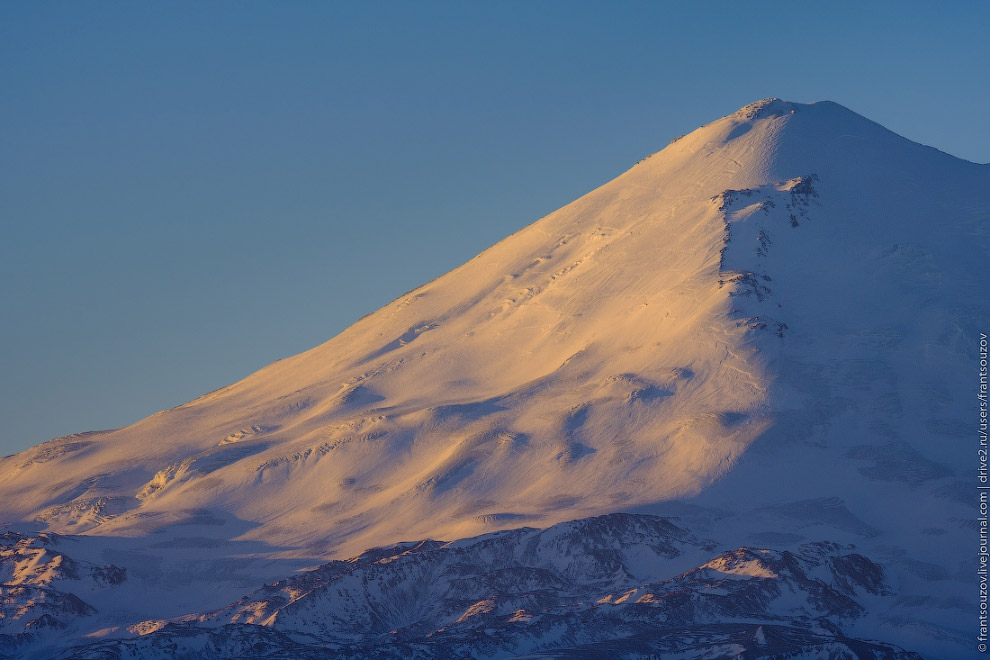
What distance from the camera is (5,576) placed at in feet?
555

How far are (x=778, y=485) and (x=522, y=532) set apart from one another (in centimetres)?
3812

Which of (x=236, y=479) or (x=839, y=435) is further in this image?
(x=236, y=479)

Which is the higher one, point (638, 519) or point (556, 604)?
point (638, 519)

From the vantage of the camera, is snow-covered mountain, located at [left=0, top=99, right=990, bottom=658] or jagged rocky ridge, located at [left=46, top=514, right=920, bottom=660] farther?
snow-covered mountain, located at [left=0, top=99, right=990, bottom=658]

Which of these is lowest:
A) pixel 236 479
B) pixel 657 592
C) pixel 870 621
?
pixel 870 621

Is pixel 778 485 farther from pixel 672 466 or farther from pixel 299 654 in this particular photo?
pixel 299 654

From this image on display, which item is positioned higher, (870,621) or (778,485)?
(778,485)

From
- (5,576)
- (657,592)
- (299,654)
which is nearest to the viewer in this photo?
(299,654)

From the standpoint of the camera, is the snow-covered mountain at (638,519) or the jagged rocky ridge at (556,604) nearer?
the jagged rocky ridge at (556,604)

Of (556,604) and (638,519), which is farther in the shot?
(638,519)

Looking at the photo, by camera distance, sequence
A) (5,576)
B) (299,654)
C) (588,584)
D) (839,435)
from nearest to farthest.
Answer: (299,654) < (588,584) < (5,576) < (839,435)

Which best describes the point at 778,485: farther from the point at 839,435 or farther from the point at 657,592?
the point at 657,592

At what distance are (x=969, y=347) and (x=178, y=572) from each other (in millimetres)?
124400

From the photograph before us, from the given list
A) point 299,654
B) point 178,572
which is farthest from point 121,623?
point 299,654
